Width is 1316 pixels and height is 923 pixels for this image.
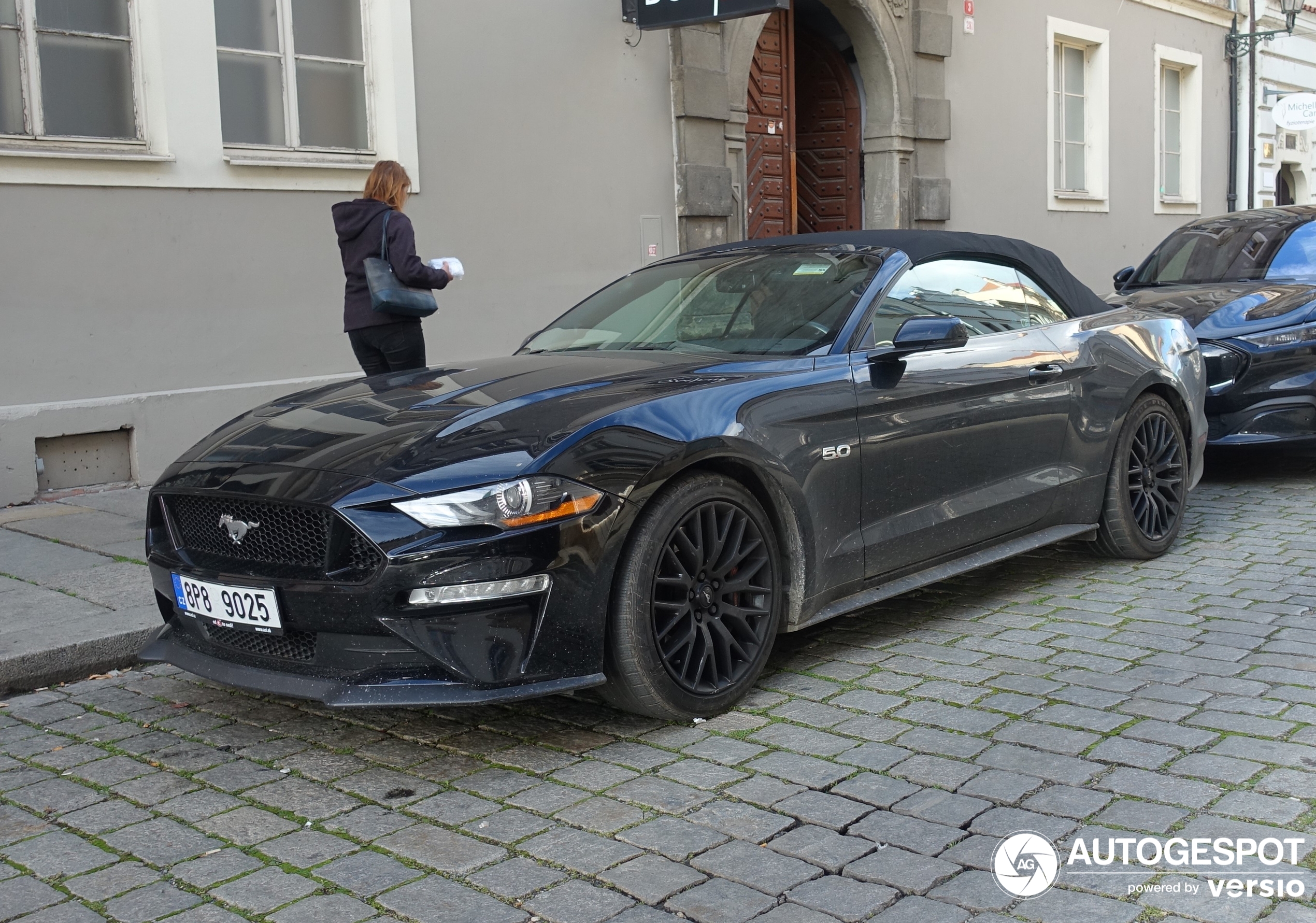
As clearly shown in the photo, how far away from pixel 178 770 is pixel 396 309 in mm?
3395

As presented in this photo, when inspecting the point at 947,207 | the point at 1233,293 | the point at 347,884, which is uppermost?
the point at 947,207

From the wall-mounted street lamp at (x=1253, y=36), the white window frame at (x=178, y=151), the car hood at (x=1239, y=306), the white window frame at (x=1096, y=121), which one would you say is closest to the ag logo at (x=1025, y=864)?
the car hood at (x=1239, y=306)

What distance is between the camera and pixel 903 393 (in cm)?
455

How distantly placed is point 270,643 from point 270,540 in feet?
0.93

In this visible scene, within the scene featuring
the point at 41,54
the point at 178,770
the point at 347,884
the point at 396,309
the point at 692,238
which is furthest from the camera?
the point at 692,238

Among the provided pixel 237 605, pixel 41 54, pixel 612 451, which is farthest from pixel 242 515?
pixel 41 54

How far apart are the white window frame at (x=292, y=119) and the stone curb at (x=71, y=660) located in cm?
438

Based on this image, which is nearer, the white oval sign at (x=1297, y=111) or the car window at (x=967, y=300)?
the car window at (x=967, y=300)

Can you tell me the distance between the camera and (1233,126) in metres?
19.8

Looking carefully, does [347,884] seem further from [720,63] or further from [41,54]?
[720,63]

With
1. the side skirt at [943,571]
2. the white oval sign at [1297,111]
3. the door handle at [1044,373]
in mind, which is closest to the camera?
the side skirt at [943,571]

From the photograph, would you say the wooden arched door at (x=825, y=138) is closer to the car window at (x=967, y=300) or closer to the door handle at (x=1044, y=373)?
the car window at (x=967, y=300)

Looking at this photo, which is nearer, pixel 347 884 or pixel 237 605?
pixel 347 884

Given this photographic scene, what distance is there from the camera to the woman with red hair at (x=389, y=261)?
6.66 metres
